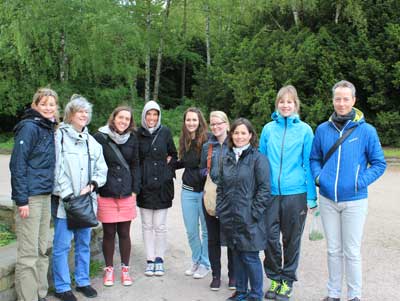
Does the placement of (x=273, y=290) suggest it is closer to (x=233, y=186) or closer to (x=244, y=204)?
(x=244, y=204)

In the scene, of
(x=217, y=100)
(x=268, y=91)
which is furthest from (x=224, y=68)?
(x=268, y=91)

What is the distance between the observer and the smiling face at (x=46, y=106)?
3.92m

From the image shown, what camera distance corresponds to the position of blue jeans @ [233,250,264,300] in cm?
404

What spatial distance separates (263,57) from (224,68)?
220 cm

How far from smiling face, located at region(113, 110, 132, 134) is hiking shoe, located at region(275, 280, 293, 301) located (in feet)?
7.00

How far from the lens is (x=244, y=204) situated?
3963 mm

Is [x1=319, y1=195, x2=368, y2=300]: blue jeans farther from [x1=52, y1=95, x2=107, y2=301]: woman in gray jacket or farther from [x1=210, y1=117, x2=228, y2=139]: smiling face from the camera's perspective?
[x1=52, y1=95, x2=107, y2=301]: woman in gray jacket

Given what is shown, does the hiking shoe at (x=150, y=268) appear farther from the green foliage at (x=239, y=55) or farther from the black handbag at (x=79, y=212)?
the green foliage at (x=239, y=55)

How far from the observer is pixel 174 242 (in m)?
6.09

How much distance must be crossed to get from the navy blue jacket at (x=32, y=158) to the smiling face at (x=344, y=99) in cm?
248

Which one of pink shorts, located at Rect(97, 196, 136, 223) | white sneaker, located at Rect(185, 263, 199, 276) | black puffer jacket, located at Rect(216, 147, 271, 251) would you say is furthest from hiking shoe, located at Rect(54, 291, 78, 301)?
black puffer jacket, located at Rect(216, 147, 271, 251)

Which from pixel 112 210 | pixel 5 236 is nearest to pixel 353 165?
pixel 112 210

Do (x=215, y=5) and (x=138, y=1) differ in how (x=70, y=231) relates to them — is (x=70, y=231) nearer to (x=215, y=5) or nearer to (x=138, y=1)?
(x=138, y=1)

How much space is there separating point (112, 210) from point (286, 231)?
5.59 ft
